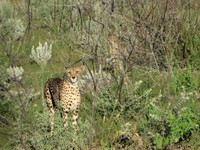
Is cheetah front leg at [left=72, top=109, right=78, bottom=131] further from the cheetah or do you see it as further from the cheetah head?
the cheetah head

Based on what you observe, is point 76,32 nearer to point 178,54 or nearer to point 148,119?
point 178,54

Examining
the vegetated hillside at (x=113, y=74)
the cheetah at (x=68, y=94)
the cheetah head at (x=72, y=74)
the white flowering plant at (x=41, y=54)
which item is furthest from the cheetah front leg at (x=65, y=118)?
the white flowering plant at (x=41, y=54)

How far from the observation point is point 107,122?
6969 millimetres

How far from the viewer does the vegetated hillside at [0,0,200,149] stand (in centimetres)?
644

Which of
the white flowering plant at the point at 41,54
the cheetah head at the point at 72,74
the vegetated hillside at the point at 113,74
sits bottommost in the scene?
the white flowering plant at the point at 41,54

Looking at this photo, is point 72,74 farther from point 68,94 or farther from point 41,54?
point 41,54

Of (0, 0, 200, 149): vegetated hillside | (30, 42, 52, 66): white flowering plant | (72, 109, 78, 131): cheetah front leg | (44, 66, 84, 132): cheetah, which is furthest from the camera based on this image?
(30, 42, 52, 66): white flowering plant

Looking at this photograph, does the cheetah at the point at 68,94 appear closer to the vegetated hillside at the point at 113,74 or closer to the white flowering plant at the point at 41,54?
the vegetated hillside at the point at 113,74

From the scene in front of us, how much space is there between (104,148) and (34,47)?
535 centimetres

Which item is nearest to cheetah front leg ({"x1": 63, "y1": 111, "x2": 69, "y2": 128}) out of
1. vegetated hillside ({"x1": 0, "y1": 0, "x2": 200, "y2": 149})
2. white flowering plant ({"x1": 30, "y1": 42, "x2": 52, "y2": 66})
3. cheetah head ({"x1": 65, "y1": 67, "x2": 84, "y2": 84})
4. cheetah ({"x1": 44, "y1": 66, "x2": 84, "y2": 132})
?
cheetah ({"x1": 44, "y1": 66, "x2": 84, "y2": 132})

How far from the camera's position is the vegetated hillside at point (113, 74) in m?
6.44

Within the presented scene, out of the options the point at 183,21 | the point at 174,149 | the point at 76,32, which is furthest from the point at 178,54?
the point at 174,149

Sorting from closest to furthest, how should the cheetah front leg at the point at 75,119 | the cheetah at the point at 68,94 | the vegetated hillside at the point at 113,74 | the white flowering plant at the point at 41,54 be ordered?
1. the vegetated hillside at the point at 113,74
2. the cheetah front leg at the point at 75,119
3. the cheetah at the point at 68,94
4. the white flowering plant at the point at 41,54

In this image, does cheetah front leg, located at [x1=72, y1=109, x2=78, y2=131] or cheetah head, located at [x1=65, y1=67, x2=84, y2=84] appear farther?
cheetah head, located at [x1=65, y1=67, x2=84, y2=84]
